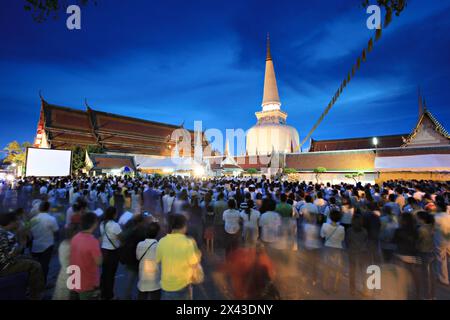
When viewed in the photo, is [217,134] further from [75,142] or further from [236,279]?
[236,279]

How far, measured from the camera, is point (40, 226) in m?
4.51

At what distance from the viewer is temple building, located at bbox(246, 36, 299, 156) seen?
153 feet

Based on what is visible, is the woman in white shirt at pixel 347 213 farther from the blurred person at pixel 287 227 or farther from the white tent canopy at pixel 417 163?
the white tent canopy at pixel 417 163

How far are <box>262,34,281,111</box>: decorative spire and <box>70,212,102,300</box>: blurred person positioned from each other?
49737 mm

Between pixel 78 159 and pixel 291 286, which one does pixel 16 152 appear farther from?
pixel 291 286

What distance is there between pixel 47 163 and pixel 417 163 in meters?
35.0

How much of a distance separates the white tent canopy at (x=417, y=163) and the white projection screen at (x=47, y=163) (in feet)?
104

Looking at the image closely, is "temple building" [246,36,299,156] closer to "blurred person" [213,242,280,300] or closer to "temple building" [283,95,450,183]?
"temple building" [283,95,450,183]

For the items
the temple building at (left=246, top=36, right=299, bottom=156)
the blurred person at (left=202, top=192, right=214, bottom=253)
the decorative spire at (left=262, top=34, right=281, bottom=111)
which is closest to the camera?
the blurred person at (left=202, top=192, right=214, bottom=253)

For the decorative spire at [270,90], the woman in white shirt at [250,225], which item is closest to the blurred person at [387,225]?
the woman in white shirt at [250,225]

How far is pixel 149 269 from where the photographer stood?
338cm

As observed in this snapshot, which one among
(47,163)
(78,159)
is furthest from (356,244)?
(78,159)

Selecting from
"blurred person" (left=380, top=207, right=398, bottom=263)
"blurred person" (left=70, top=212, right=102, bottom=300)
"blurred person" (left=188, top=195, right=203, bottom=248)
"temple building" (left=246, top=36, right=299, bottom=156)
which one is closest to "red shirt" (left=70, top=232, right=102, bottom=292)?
"blurred person" (left=70, top=212, right=102, bottom=300)

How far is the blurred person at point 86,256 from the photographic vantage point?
3.29 m
